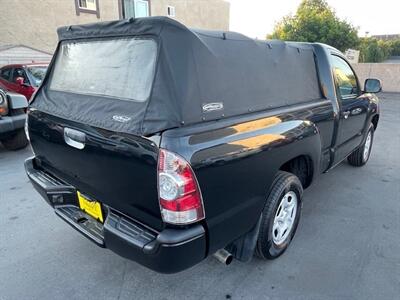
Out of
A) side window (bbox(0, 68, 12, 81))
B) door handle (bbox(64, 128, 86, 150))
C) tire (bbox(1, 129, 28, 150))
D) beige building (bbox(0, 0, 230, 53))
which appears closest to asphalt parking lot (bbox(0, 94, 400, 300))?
door handle (bbox(64, 128, 86, 150))

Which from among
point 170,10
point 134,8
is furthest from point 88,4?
point 170,10

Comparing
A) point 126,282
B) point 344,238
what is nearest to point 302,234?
point 344,238

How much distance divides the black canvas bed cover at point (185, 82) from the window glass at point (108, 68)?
0.05 metres

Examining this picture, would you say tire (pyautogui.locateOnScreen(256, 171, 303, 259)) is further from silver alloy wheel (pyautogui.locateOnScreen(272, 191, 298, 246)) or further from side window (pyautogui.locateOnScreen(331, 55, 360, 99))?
side window (pyautogui.locateOnScreen(331, 55, 360, 99))

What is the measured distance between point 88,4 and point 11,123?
859 cm

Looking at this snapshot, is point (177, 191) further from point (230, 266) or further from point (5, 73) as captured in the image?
point (5, 73)

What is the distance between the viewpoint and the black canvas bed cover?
6.10ft

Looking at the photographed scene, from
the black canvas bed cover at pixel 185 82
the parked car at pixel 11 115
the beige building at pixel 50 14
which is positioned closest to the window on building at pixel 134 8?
the beige building at pixel 50 14

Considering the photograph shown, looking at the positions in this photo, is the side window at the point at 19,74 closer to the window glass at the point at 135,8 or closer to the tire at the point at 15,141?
the tire at the point at 15,141

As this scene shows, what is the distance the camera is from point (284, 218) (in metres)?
2.77

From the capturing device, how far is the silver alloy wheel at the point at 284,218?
2672 mm

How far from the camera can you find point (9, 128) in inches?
208

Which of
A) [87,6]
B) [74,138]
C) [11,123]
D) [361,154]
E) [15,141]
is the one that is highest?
[87,6]

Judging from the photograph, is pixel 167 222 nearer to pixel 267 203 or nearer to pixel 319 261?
pixel 267 203
